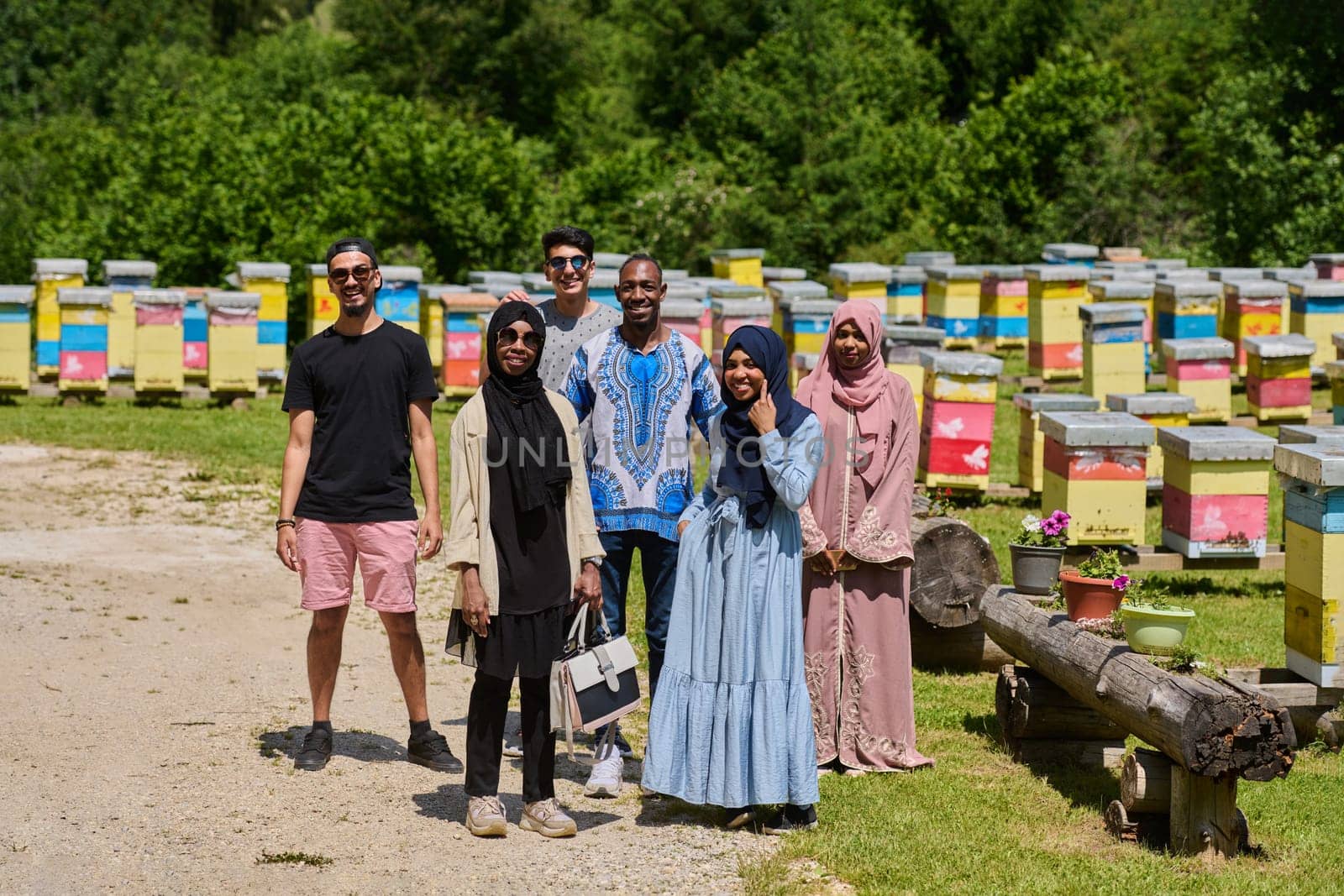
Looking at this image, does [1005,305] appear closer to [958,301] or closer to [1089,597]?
[958,301]

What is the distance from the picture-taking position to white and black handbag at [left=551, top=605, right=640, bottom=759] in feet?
18.4

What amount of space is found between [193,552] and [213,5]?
144 feet

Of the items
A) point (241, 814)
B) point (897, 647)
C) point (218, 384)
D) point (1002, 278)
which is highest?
point (1002, 278)

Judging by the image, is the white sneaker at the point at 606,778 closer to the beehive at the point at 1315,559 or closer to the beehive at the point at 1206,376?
the beehive at the point at 1315,559

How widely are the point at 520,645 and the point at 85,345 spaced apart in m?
11.8

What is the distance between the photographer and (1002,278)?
19312 millimetres

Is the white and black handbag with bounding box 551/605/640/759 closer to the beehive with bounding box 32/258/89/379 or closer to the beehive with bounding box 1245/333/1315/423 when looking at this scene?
the beehive with bounding box 1245/333/1315/423

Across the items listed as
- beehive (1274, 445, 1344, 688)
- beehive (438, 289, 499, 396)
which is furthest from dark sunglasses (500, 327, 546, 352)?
beehive (438, 289, 499, 396)

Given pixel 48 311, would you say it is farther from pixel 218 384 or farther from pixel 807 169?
pixel 807 169

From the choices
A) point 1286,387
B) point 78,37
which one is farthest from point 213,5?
point 1286,387

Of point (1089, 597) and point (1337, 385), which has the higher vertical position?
point (1337, 385)

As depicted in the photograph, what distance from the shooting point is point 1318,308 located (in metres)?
16.5

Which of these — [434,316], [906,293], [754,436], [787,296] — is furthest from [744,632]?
[906,293]

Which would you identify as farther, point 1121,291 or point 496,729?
point 1121,291
